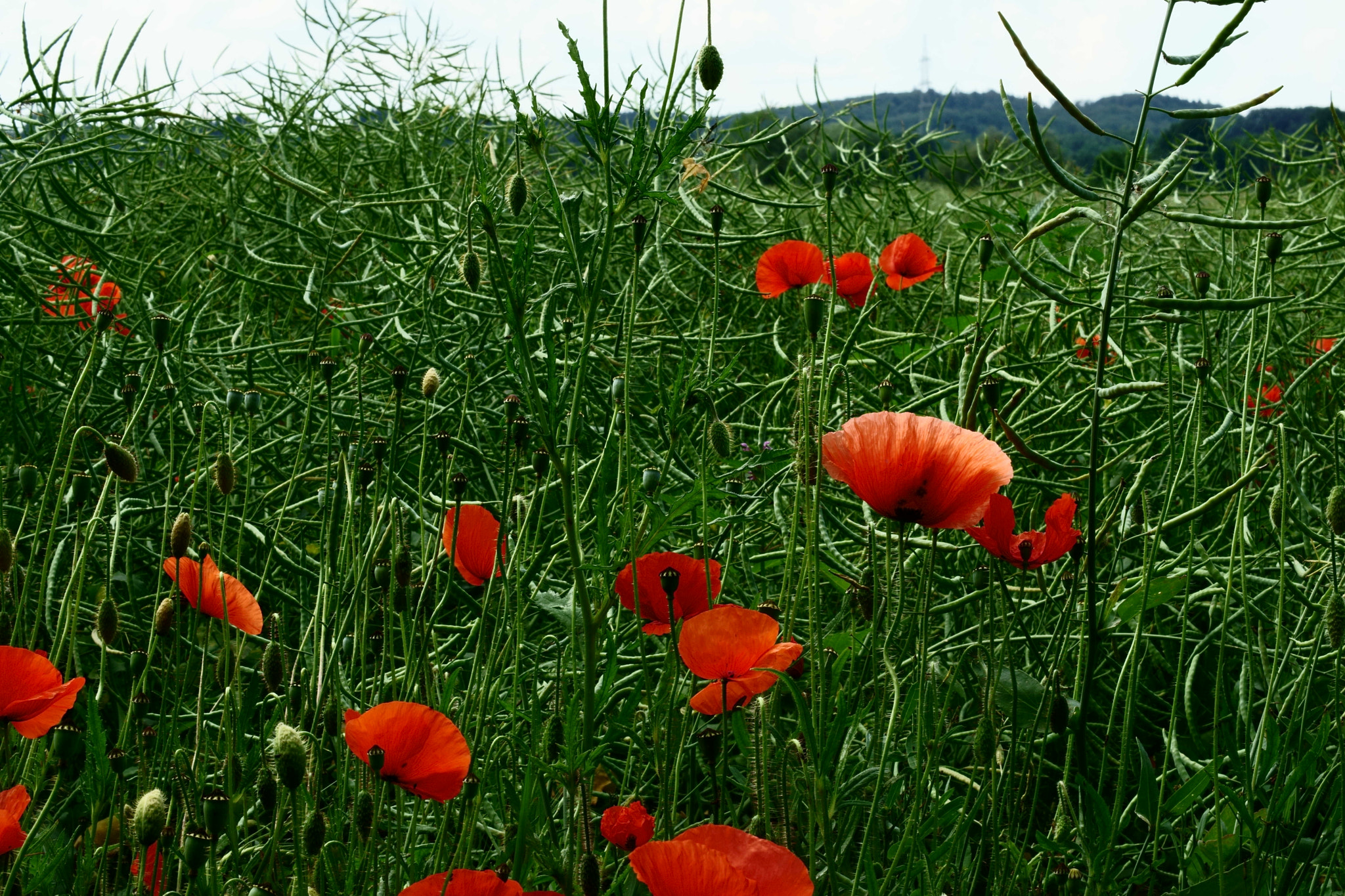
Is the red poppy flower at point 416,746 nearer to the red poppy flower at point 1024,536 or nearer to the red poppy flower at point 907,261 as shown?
the red poppy flower at point 1024,536

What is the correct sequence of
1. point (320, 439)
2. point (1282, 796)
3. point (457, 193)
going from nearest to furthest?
point (1282, 796) → point (320, 439) → point (457, 193)

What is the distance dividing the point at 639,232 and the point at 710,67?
0.48ft

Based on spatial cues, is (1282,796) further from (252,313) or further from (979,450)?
(252,313)

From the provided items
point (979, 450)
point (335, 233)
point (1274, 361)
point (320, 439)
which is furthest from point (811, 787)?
point (335, 233)

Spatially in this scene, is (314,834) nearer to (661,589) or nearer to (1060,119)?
(661,589)

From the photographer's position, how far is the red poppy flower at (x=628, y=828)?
2.31 feet

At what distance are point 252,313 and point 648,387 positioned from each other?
33.9 inches

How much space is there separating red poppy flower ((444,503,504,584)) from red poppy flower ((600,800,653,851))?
0.78ft

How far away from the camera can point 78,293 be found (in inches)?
67.6

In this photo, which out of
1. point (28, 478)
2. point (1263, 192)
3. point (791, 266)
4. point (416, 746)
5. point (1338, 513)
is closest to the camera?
point (416, 746)

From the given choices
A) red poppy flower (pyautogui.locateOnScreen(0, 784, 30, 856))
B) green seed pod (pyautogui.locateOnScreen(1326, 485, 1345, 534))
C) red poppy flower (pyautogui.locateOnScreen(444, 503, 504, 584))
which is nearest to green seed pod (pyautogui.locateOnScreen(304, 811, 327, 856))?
red poppy flower (pyautogui.locateOnScreen(0, 784, 30, 856))

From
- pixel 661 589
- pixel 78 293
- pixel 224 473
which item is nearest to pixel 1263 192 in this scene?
pixel 661 589

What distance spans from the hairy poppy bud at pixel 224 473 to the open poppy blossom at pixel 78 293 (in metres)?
0.75

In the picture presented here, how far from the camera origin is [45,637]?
4.37ft
